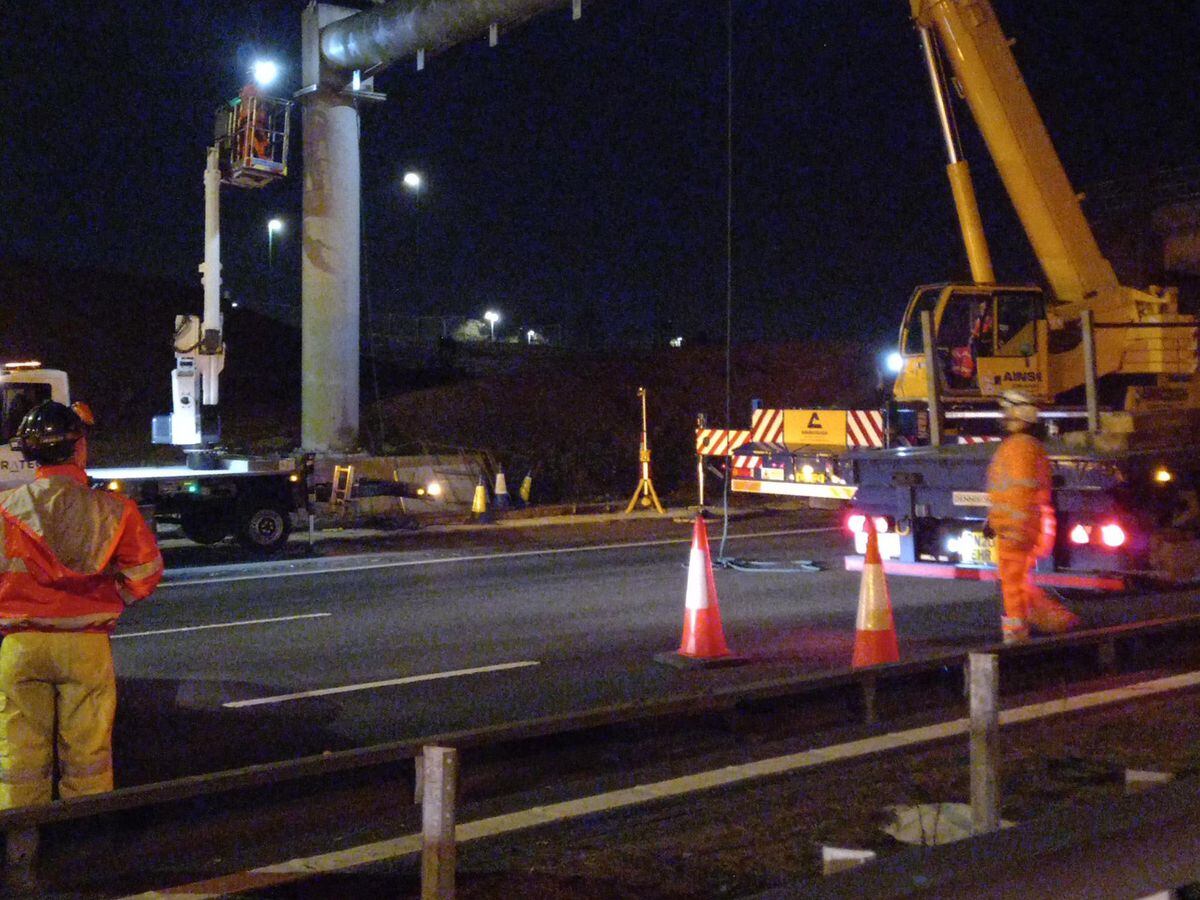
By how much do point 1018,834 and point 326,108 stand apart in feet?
68.7

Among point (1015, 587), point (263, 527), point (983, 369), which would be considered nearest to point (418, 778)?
point (1015, 587)

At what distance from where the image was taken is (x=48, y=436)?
4535mm

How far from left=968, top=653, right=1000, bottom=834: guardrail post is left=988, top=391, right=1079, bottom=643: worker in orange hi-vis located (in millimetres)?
3442

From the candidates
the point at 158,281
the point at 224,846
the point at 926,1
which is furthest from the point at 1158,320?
the point at 158,281

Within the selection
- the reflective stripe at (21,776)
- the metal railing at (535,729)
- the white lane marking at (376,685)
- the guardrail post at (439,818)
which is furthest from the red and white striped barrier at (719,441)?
the guardrail post at (439,818)

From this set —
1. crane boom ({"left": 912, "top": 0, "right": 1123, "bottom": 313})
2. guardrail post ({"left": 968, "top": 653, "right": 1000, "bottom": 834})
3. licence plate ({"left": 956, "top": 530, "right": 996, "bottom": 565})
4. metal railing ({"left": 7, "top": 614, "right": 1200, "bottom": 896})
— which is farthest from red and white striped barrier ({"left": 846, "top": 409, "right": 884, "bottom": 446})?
guardrail post ({"left": 968, "top": 653, "right": 1000, "bottom": 834})

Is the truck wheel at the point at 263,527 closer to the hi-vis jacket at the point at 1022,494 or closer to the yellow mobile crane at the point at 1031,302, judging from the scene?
the yellow mobile crane at the point at 1031,302

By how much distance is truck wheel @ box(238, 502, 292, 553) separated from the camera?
54.1ft

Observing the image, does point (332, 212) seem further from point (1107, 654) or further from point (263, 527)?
point (1107, 654)

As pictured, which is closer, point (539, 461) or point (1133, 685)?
point (1133, 685)

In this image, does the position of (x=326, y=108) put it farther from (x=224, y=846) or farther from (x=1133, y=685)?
(x=224, y=846)

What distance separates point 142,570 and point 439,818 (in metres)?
1.53

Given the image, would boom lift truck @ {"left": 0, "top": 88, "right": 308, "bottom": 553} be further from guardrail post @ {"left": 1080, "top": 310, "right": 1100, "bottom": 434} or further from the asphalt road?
guardrail post @ {"left": 1080, "top": 310, "right": 1100, "bottom": 434}

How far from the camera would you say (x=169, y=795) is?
3760 millimetres
